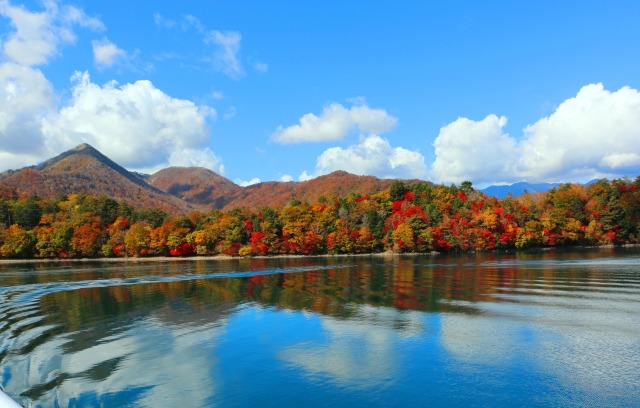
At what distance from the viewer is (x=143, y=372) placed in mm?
13898

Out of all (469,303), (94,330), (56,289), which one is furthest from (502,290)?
(56,289)

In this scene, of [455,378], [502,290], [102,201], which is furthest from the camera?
[102,201]

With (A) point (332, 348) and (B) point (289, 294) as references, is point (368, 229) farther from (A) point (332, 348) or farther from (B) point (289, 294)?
(A) point (332, 348)

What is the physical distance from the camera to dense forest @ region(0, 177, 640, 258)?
294 ft

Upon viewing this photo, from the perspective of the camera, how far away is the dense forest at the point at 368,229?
89.8 m

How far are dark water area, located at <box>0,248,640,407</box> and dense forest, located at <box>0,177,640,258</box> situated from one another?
60.2 meters

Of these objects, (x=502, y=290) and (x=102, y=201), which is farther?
(x=102, y=201)

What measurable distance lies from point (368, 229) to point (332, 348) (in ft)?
250

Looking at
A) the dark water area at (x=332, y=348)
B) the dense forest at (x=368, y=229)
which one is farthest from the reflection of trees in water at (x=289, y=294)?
the dense forest at (x=368, y=229)

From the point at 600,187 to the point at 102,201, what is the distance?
12099 centimetres

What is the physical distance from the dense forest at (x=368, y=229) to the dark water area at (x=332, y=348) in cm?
6023

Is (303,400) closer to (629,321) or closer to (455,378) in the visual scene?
(455,378)

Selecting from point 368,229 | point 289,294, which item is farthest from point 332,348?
point 368,229

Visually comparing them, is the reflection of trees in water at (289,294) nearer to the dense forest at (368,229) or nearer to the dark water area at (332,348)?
the dark water area at (332,348)
